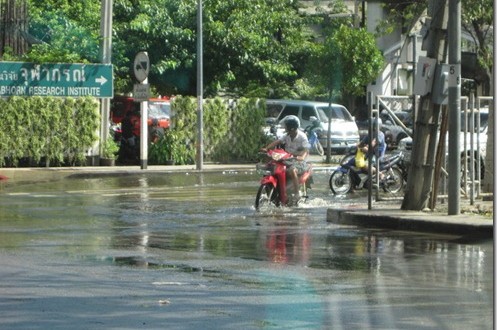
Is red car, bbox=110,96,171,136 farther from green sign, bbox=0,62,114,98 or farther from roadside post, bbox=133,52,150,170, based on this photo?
roadside post, bbox=133,52,150,170

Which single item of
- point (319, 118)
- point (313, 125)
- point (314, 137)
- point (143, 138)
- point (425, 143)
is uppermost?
point (319, 118)

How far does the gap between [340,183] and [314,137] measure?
13.3m

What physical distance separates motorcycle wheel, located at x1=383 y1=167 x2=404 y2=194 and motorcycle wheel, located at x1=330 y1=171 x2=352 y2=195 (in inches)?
36.7

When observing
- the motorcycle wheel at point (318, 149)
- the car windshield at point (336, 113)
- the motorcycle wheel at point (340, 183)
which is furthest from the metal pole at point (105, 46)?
the car windshield at point (336, 113)

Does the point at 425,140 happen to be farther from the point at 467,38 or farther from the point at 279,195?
the point at 467,38

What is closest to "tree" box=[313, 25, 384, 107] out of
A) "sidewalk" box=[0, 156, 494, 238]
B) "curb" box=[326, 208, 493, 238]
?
"sidewalk" box=[0, 156, 494, 238]

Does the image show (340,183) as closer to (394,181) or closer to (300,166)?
(394,181)

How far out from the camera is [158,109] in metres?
39.1

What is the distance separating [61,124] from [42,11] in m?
9.58

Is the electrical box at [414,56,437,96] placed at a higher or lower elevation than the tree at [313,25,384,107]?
lower

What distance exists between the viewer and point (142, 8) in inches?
1623

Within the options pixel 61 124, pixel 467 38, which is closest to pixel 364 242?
pixel 61 124

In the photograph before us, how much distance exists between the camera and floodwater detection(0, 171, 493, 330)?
363 inches

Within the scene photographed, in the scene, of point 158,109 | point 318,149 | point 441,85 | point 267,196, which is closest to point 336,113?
point 318,149
